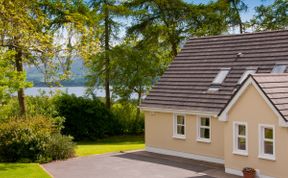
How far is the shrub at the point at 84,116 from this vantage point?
39.5m

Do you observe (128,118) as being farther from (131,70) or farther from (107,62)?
(107,62)

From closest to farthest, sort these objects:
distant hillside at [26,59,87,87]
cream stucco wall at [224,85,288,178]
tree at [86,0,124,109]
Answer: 1. cream stucco wall at [224,85,288,178]
2. distant hillside at [26,59,87,87]
3. tree at [86,0,124,109]

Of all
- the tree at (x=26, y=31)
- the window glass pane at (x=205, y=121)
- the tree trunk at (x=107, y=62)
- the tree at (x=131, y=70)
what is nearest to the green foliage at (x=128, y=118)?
the tree at (x=131, y=70)

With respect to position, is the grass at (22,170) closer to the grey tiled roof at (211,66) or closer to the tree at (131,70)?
the grey tiled roof at (211,66)

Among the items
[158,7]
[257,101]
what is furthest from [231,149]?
[158,7]

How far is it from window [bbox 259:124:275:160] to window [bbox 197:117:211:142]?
188 inches

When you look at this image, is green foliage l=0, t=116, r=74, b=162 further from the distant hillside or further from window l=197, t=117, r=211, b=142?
window l=197, t=117, r=211, b=142

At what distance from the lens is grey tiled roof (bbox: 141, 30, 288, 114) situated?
2577 centimetres

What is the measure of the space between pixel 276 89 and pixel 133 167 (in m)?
8.43

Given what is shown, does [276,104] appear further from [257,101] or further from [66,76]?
[66,76]

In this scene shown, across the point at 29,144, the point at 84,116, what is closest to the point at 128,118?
the point at 84,116

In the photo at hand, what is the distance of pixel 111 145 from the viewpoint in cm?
3541

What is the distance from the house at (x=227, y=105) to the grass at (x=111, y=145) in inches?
125

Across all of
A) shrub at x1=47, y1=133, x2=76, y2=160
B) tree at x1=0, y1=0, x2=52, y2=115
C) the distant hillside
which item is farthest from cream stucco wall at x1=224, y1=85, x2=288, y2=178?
shrub at x1=47, y1=133, x2=76, y2=160
